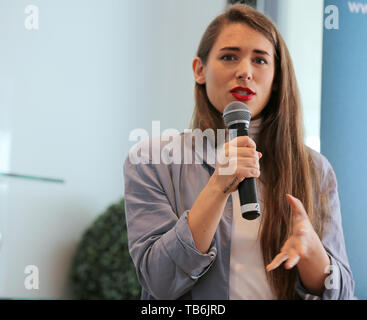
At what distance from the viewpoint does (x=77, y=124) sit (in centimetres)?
125

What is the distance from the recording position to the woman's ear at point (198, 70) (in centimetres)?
94

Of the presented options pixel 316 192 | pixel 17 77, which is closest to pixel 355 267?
pixel 316 192

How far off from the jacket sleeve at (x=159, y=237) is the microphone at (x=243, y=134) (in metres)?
0.12

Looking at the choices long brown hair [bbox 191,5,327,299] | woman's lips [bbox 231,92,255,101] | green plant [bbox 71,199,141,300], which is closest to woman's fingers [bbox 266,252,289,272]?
long brown hair [bbox 191,5,327,299]

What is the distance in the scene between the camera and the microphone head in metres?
0.77

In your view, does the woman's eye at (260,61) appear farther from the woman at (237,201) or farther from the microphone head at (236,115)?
the microphone head at (236,115)

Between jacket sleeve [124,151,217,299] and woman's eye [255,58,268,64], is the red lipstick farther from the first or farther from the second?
jacket sleeve [124,151,217,299]

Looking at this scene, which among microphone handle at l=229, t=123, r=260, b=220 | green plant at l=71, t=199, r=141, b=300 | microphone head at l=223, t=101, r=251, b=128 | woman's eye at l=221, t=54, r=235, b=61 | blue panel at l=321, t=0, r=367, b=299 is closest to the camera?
A: microphone handle at l=229, t=123, r=260, b=220

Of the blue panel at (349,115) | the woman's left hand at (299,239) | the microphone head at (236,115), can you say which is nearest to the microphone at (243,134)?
the microphone head at (236,115)

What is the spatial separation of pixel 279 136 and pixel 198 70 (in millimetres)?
209

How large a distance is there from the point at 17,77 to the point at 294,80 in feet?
2.08

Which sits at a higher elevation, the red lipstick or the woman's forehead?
the woman's forehead

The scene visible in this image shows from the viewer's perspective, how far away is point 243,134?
758 mm

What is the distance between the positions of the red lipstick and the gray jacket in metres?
0.11
